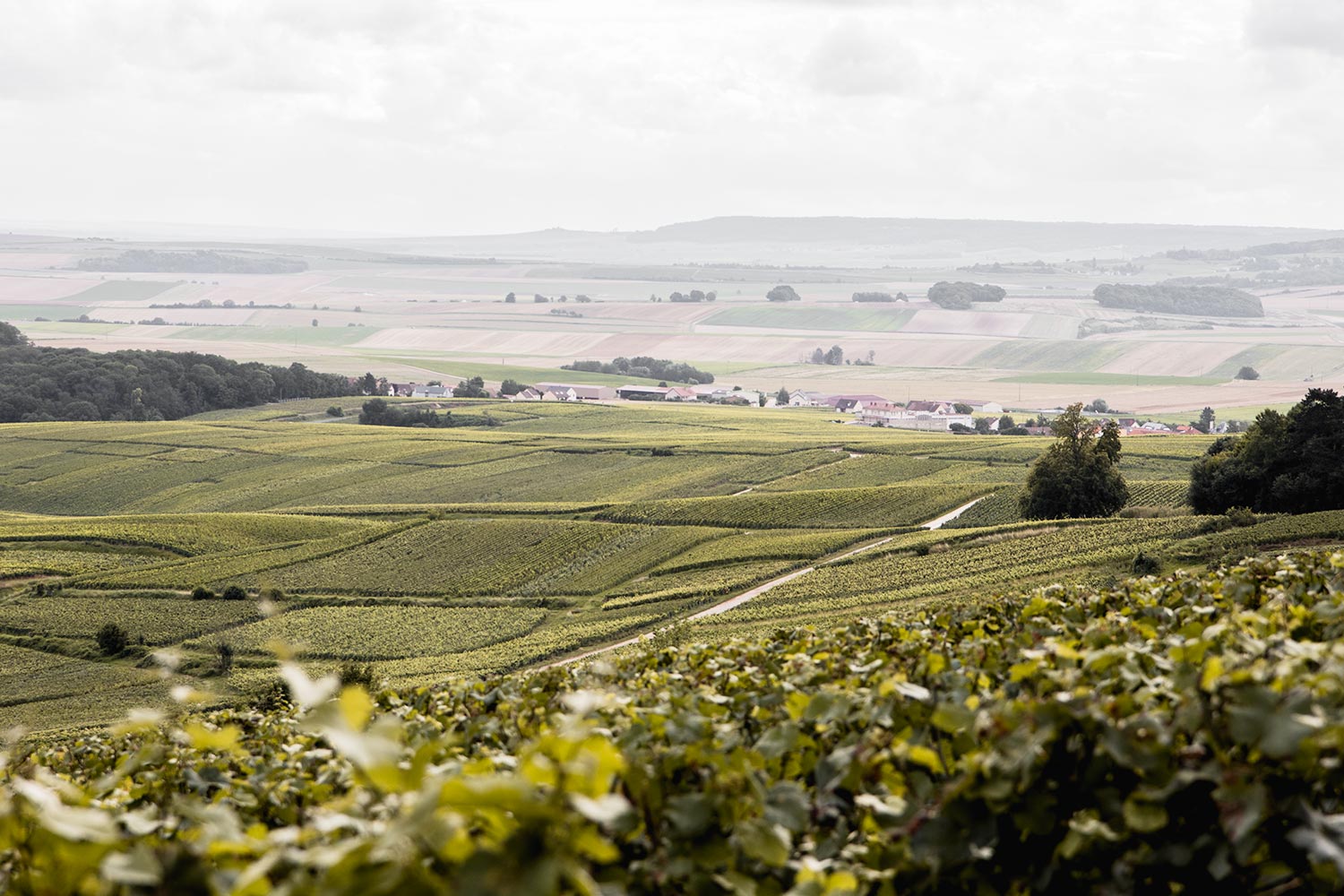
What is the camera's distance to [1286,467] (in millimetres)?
66250

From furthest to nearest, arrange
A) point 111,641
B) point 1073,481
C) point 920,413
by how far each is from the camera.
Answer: point 920,413, point 1073,481, point 111,641

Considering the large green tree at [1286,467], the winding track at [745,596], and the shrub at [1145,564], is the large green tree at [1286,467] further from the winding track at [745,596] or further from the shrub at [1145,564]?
the winding track at [745,596]

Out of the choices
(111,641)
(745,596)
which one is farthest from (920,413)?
(111,641)

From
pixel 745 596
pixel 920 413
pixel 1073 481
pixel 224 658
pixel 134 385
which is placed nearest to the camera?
pixel 224 658

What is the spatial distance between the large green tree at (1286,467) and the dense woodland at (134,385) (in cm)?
13700

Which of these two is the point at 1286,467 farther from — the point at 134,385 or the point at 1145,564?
the point at 134,385

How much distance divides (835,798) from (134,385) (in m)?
184

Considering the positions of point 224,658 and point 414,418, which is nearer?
point 224,658

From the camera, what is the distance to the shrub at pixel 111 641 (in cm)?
6347

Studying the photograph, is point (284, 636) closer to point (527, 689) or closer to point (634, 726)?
point (527, 689)

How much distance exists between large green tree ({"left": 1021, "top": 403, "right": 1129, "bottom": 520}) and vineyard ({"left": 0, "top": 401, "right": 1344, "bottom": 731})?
2.61 m

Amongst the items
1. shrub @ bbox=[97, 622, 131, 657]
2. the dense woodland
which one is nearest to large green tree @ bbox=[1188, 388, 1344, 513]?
shrub @ bbox=[97, 622, 131, 657]

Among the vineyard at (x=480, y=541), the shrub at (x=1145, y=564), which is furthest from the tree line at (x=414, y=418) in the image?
the shrub at (x=1145, y=564)

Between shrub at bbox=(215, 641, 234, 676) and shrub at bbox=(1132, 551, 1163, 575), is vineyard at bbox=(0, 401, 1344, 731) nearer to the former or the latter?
shrub at bbox=(215, 641, 234, 676)
